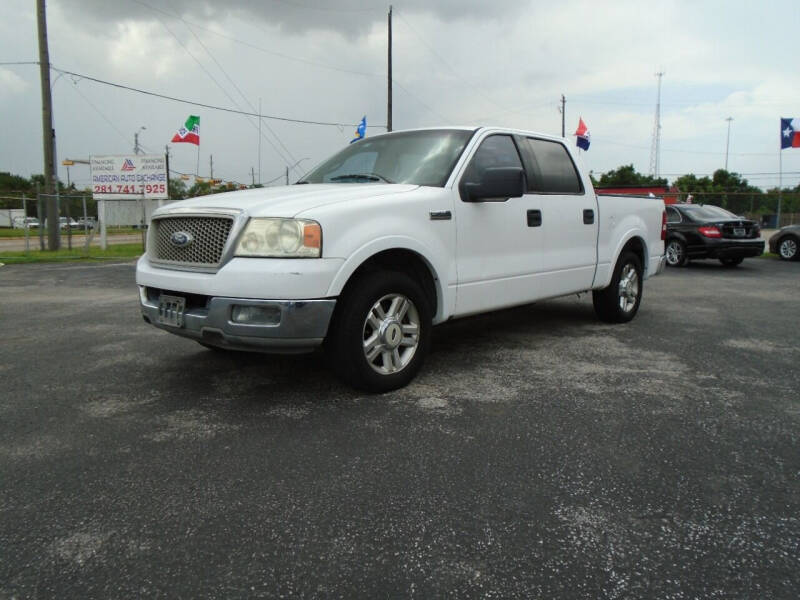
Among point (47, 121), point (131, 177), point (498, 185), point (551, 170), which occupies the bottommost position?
point (498, 185)

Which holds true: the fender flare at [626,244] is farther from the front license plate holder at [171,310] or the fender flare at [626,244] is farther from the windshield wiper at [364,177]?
the front license plate holder at [171,310]

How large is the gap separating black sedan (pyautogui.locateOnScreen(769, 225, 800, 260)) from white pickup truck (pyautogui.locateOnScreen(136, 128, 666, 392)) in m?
13.1

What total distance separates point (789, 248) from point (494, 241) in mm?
14695

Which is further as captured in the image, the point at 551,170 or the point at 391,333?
the point at 551,170

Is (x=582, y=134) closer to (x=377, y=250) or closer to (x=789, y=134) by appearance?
(x=789, y=134)

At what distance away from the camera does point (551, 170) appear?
17.7 ft

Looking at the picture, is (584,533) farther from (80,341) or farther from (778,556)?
(80,341)

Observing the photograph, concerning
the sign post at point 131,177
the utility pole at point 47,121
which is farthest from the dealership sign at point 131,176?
the utility pole at point 47,121

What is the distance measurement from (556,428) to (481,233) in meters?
A: 1.69

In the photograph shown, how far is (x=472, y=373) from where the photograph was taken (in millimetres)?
4480

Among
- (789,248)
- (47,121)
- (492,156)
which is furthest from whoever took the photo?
(47,121)

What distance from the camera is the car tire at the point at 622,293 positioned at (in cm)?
632

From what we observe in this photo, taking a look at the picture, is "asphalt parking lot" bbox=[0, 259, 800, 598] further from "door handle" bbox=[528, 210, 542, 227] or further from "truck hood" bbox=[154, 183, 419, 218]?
"truck hood" bbox=[154, 183, 419, 218]

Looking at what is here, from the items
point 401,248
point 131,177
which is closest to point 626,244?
point 401,248
